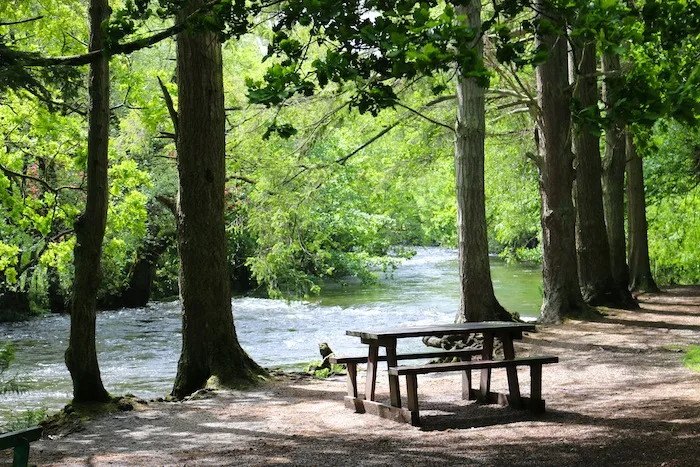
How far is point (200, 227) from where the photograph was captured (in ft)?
36.7

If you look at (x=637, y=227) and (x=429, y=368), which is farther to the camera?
(x=637, y=227)

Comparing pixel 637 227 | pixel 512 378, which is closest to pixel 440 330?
pixel 512 378

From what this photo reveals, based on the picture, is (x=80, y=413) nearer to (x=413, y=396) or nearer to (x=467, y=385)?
(x=413, y=396)

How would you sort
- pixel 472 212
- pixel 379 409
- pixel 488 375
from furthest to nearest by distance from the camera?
pixel 472 212 < pixel 488 375 < pixel 379 409

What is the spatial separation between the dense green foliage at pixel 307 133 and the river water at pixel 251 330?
50.9 inches

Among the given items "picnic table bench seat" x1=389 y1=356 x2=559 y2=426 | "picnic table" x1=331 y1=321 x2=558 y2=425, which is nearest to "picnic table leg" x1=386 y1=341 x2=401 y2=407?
"picnic table" x1=331 y1=321 x2=558 y2=425

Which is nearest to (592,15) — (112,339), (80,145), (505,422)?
(505,422)

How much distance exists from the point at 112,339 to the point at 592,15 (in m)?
18.8

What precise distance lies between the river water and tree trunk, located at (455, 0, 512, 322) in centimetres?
370

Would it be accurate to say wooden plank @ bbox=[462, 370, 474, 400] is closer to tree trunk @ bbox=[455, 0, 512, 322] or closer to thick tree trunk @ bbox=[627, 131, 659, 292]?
tree trunk @ bbox=[455, 0, 512, 322]

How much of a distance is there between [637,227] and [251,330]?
10269 millimetres

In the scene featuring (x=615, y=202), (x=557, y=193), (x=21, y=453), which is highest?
(x=615, y=202)

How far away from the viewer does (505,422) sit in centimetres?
796

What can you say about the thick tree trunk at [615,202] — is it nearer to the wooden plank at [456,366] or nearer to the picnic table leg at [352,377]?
the picnic table leg at [352,377]
